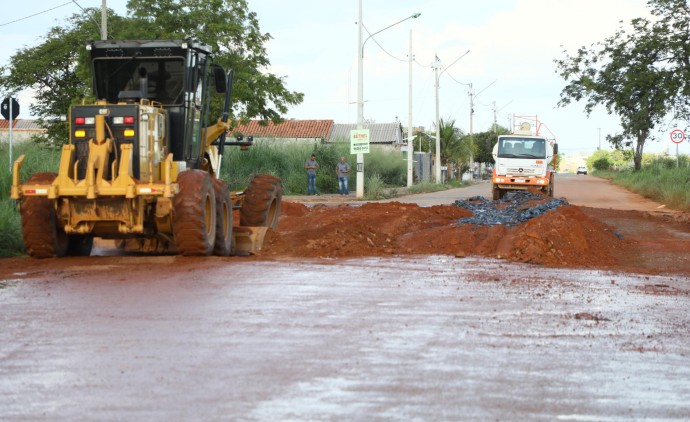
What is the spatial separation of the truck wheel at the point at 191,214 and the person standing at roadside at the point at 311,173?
94.6ft

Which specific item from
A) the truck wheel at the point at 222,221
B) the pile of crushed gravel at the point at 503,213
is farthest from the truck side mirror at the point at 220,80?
the pile of crushed gravel at the point at 503,213

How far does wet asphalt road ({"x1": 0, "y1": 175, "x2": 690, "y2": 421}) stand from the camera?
20.7 feet

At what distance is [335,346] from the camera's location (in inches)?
320

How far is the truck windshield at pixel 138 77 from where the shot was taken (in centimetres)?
1557

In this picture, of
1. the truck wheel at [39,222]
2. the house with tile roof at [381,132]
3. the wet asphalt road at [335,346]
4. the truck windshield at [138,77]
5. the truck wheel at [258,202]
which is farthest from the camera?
the house with tile roof at [381,132]

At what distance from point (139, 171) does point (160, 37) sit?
2583 cm

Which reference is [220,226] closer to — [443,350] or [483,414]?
[443,350]

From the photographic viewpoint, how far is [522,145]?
120 feet

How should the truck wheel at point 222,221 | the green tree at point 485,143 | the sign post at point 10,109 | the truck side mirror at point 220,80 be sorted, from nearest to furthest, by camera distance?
the truck wheel at point 222,221 → the truck side mirror at point 220,80 → the sign post at point 10,109 → the green tree at point 485,143

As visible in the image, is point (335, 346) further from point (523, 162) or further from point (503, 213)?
point (523, 162)

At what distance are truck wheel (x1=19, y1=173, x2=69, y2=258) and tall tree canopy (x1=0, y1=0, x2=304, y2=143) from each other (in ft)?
77.6

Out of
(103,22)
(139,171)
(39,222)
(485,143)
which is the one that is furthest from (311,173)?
(485,143)

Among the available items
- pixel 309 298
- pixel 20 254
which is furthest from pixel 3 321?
pixel 20 254

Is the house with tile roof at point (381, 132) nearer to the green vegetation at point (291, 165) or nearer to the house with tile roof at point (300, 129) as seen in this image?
the house with tile roof at point (300, 129)
